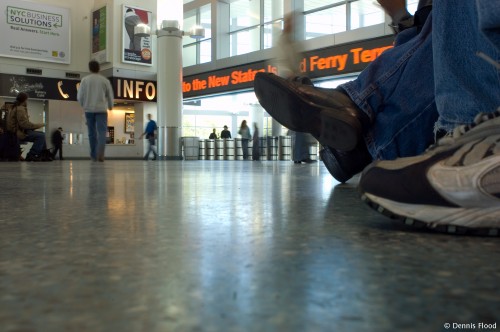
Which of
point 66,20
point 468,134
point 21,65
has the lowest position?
point 468,134

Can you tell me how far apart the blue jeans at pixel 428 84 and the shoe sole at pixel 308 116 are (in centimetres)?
9

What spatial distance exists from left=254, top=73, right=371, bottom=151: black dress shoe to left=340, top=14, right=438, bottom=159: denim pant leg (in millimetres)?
41

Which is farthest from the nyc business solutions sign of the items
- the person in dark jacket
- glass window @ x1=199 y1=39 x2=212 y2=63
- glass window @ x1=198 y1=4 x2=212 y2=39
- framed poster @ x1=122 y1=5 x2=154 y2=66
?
the person in dark jacket

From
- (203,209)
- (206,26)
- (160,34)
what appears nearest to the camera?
(203,209)

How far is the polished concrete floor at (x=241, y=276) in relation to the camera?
31 centimetres

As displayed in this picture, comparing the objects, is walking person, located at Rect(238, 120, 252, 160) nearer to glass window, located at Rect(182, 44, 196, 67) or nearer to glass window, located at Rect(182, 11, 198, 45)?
glass window, located at Rect(182, 44, 196, 67)

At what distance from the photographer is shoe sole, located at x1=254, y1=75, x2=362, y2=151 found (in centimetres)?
128

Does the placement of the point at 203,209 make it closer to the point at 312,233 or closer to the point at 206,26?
the point at 312,233

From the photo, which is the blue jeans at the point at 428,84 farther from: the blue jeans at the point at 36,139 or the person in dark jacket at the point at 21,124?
the blue jeans at the point at 36,139

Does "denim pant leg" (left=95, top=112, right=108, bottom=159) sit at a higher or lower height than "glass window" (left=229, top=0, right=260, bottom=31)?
lower

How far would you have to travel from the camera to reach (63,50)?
13.0 metres

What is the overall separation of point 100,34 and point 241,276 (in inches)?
536

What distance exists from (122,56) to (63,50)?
1.65 metres

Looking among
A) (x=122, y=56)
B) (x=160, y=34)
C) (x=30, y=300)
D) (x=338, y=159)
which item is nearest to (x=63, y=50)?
(x=122, y=56)
